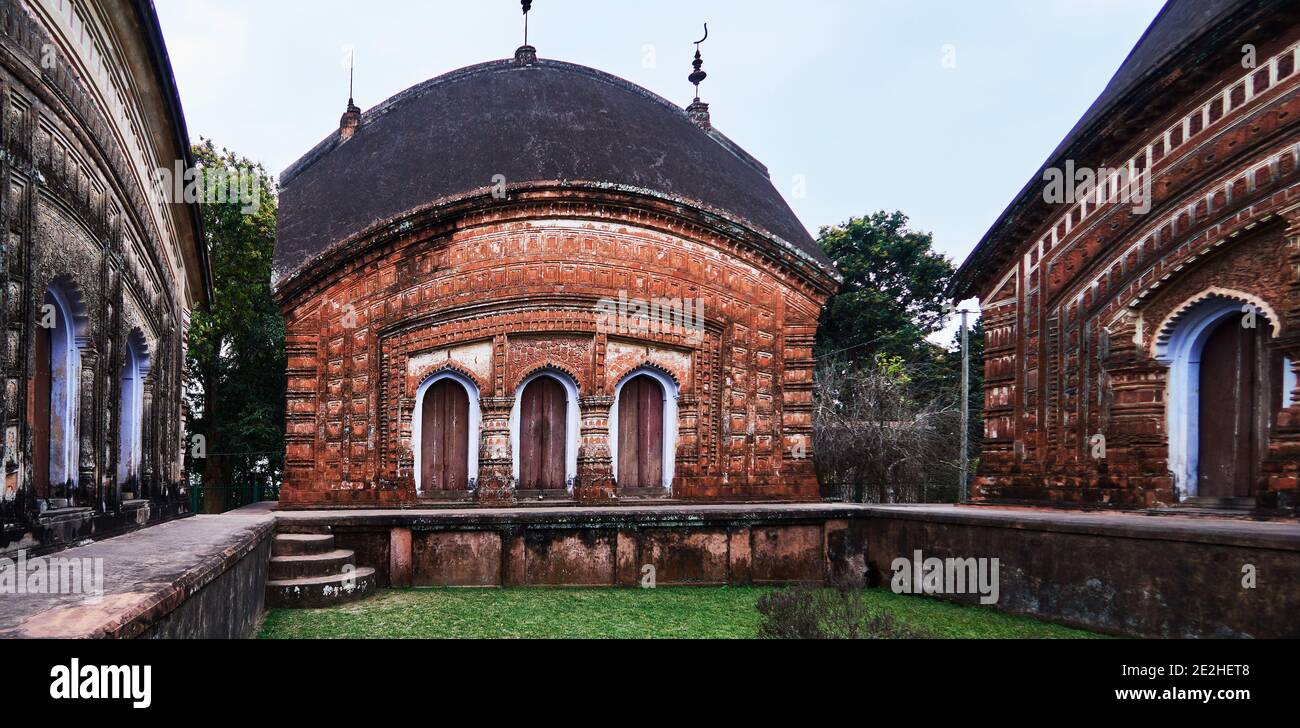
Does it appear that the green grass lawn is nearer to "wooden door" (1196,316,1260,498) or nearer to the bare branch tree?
"wooden door" (1196,316,1260,498)

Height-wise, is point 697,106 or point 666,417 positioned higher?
point 697,106

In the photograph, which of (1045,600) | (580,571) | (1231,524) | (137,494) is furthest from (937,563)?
(137,494)

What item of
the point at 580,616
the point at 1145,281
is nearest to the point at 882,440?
the point at 1145,281

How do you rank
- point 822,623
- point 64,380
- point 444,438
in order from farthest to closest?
point 444,438 < point 822,623 < point 64,380

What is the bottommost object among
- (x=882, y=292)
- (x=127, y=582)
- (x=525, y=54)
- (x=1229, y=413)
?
(x=127, y=582)

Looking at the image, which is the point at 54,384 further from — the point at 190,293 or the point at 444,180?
the point at 444,180

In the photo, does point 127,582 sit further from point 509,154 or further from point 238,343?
point 238,343

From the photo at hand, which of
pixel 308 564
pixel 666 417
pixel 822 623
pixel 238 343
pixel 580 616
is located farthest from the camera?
pixel 238 343

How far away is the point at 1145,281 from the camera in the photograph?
909 centimetres

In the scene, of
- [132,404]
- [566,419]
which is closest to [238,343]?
[566,419]

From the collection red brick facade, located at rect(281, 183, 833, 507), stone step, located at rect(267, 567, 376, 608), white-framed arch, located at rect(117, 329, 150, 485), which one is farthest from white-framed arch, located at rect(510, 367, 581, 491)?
white-framed arch, located at rect(117, 329, 150, 485)

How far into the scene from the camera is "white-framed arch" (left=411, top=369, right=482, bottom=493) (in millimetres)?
12219

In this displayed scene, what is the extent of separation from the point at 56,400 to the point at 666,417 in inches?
346

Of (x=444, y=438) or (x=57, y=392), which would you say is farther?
(x=444, y=438)
